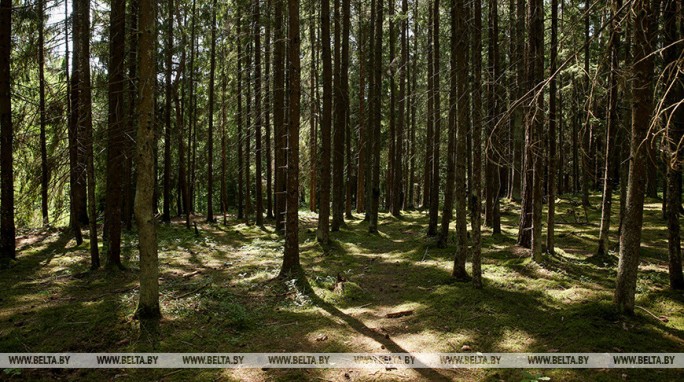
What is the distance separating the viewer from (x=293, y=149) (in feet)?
33.0

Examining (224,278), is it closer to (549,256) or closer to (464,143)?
(464,143)

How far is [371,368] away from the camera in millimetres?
6086

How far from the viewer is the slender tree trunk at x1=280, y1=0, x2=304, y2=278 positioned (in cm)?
996

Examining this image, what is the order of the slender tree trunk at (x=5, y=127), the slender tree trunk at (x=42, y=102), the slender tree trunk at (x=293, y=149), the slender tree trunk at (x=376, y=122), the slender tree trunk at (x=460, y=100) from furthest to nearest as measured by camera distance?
the slender tree trunk at (x=376, y=122) < the slender tree trunk at (x=5, y=127) < the slender tree trunk at (x=293, y=149) < the slender tree trunk at (x=460, y=100) < the slender tree trunk at (x=42, y=102)

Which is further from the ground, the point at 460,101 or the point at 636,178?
the point at 460,101

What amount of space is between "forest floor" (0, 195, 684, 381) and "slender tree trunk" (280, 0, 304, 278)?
693 mm

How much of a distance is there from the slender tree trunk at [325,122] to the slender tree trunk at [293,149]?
10.7ft

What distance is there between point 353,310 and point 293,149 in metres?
4.12

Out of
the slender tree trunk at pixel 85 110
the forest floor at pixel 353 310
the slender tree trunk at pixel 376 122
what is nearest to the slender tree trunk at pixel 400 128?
the slender tree trunk at pixel 376 122

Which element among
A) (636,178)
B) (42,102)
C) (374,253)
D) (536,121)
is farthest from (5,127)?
(636,178)

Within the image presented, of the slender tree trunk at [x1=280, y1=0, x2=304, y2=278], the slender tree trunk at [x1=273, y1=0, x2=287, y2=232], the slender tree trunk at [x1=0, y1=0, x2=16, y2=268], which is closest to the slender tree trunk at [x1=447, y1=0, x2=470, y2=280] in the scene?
the slender tree trunk at [x1=280, y1=0, x2=304, y2=278]

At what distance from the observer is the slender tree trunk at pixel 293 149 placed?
9961 millimetres

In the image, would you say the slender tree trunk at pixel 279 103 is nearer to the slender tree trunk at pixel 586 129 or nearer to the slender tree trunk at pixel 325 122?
the slender tree trunk at pixel 325 122

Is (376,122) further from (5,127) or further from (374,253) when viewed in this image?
(5,127)
